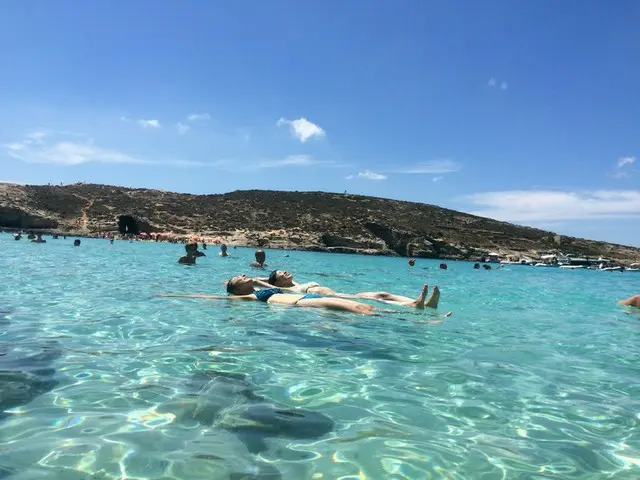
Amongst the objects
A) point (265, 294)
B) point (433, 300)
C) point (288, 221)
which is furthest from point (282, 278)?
point (288, 221)

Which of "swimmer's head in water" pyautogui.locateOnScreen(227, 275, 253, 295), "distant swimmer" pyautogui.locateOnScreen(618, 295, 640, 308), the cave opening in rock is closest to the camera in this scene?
"swimmer's head in water" pyautogui.locateOnScreen(227, 275, 253, 295)

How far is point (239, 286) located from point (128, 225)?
61225 millimetres

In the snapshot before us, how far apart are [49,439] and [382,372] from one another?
331 cm

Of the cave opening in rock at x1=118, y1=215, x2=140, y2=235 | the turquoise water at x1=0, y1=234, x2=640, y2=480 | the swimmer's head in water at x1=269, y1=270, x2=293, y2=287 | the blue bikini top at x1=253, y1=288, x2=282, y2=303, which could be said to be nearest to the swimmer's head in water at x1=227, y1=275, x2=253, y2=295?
the blue bikini top at x1=253, y1=288, x2=282, y2=303

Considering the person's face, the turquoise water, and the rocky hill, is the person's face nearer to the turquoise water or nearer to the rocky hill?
the turquoise water

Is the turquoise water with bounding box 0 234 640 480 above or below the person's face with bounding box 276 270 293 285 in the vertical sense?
below

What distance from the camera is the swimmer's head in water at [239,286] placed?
10.8 meters

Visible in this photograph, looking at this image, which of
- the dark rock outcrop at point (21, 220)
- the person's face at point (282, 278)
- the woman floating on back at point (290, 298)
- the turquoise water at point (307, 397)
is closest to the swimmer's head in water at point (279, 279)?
the person's face at point (282, 278)

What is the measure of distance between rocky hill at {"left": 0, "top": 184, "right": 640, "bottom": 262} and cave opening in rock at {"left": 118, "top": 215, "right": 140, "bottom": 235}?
137 mm

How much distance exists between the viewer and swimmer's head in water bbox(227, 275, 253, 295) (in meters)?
10.8

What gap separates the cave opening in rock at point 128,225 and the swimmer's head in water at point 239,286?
5919 centimetres

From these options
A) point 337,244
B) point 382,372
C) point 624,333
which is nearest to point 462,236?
point 337,244

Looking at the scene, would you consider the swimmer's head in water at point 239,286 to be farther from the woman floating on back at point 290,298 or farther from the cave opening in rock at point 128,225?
the cave opening in rock at point 128,225

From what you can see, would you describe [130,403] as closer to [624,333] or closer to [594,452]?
[594,452]
